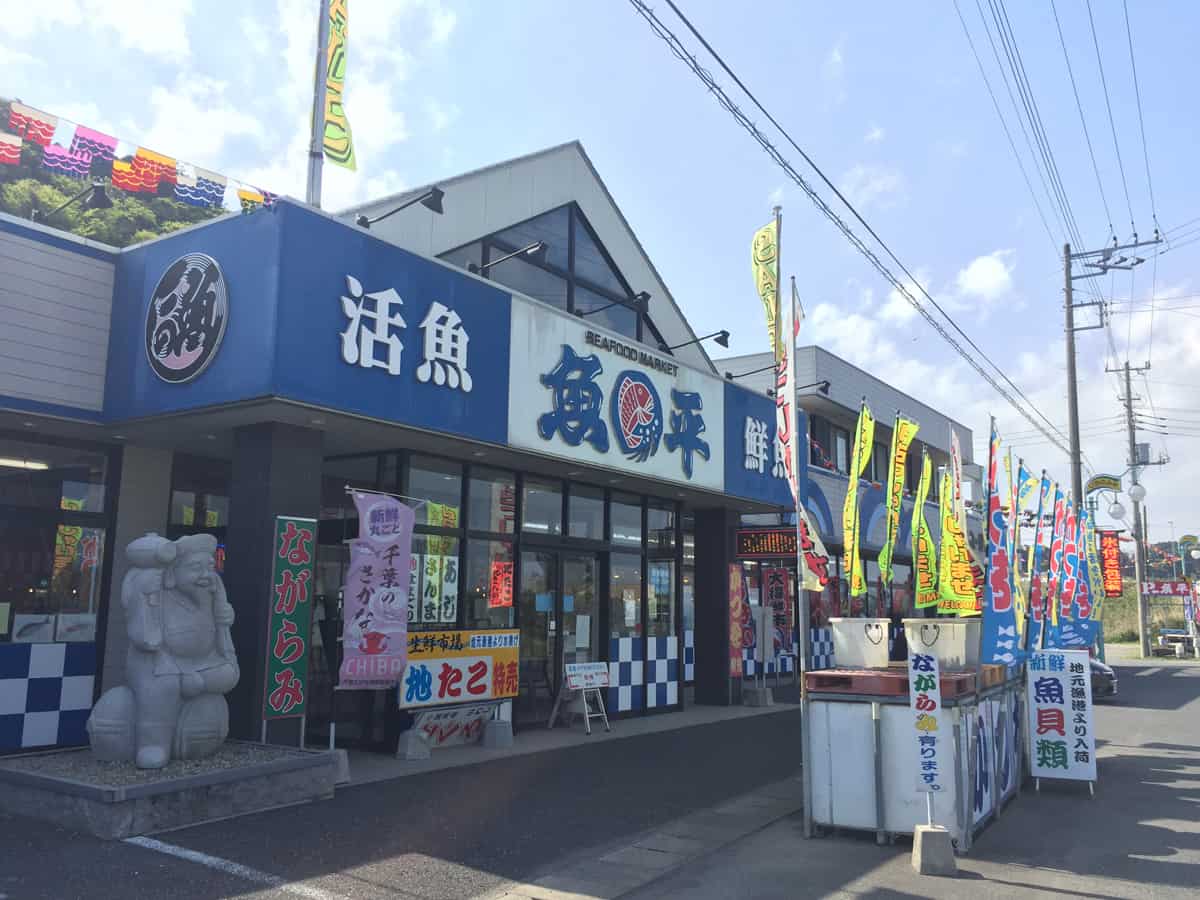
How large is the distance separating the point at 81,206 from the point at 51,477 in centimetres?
2832

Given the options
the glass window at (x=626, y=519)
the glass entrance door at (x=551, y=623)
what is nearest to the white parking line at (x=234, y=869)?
the glass entrance door at (x=551, y=623)

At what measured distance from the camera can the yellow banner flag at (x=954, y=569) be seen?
1084 centimetres

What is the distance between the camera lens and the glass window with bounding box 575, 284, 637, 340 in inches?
540

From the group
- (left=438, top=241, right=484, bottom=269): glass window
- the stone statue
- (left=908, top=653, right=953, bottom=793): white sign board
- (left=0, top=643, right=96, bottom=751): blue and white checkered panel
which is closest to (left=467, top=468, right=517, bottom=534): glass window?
(left=438, top=241, right=484, bottom=269): glass window

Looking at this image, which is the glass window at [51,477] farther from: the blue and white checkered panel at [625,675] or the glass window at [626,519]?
the blue and white checkered panel at [625,675]

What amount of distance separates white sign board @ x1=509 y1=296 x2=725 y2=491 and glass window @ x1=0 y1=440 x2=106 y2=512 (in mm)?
4371

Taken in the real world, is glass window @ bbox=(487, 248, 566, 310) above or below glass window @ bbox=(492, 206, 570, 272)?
below

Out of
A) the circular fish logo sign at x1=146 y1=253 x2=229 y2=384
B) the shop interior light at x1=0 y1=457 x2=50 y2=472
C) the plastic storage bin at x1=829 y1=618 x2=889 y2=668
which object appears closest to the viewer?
the plastic storage bin at x1=829 y1=618 x2=889 y2=668

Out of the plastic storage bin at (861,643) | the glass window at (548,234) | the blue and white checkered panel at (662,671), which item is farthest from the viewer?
the blue and white checkered panel at (662,671)

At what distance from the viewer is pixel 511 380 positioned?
10.3m

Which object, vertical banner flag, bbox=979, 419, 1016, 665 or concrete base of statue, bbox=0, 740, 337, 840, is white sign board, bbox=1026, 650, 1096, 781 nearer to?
vertical banner flag, bbox=979, 419, 1016, 665

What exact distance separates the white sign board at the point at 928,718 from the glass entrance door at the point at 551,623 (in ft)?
20.3

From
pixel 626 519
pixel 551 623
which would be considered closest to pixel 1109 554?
pixel 626 519

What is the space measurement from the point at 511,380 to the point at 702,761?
4805 millimetres
